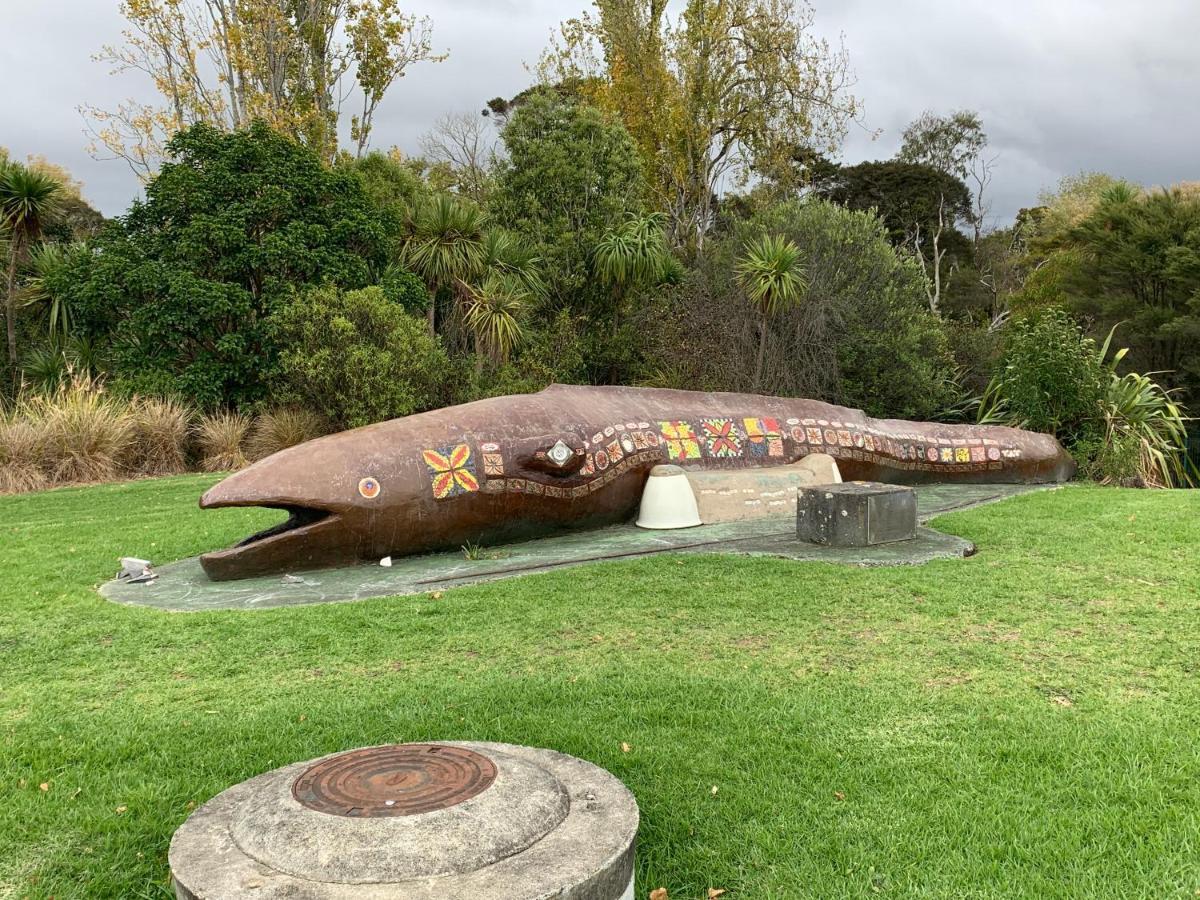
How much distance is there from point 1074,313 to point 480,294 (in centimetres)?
1294

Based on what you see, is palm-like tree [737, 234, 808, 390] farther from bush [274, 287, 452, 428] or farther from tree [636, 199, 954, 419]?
bush [274, 287, 452, 428]

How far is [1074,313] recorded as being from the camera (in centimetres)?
1991

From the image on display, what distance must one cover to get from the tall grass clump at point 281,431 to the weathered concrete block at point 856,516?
8956 millimetres

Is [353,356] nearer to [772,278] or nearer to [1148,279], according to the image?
[772,278]

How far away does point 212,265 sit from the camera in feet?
49.1

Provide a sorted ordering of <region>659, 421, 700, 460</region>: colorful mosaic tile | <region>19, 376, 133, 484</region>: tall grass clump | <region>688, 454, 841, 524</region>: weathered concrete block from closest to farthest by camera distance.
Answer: <region>688, 454, 841, 524</region>: weathered concrete block < <region>659, 421, 700, 460</region>: colorful mosaic tile < <region>19, 376, 133, 484</region>: tall grass clump

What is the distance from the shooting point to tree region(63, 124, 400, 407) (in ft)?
47.6

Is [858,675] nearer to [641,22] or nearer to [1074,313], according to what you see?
[1074,313]

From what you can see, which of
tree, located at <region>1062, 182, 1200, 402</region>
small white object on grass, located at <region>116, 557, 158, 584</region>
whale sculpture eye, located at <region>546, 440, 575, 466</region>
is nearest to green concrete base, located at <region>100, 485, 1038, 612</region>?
small white object on grass, located at <region>116, 557, 158, 584</region>

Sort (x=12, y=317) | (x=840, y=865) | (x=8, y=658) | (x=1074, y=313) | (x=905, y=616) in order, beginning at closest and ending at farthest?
(x=840, y=865)
(x=8, y=658)
(x=905, y=616)
(x=12, y=317)
(x=1074, y=313)

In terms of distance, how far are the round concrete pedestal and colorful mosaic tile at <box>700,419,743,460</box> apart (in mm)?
6334

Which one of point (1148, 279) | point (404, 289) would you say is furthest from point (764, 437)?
point (1148, 279)

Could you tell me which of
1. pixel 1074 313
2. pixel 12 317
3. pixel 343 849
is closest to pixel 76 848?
pixel 343 849

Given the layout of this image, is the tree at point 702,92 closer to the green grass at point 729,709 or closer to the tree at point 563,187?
the tree at point 563,187
